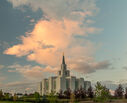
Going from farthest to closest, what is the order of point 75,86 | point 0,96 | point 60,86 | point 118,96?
point 75,86, point 60,86, point 118,96, point 0,96

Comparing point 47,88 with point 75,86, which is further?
point 47,88

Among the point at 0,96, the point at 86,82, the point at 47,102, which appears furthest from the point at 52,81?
the point at 47,102

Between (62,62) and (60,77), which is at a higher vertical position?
(62,62)

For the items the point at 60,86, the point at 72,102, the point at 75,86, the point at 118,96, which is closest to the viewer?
the point at 72,102

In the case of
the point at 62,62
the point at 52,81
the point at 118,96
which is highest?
the point at 62,62

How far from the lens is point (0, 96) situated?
86.2m

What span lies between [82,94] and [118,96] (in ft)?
64.4

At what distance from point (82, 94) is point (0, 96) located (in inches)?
1707

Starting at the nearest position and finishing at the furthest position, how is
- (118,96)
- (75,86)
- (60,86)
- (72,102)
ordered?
(72,102), (118,96), (60,86), (75,86)

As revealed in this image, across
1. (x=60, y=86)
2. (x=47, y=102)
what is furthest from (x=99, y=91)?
(x=60, y=86)

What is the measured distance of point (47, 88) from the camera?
190 meters

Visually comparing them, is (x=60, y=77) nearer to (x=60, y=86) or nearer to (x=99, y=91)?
(x=60, y=86)

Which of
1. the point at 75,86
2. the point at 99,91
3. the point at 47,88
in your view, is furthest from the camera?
the point at 47,88

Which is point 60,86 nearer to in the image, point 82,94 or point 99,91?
point 82,94
